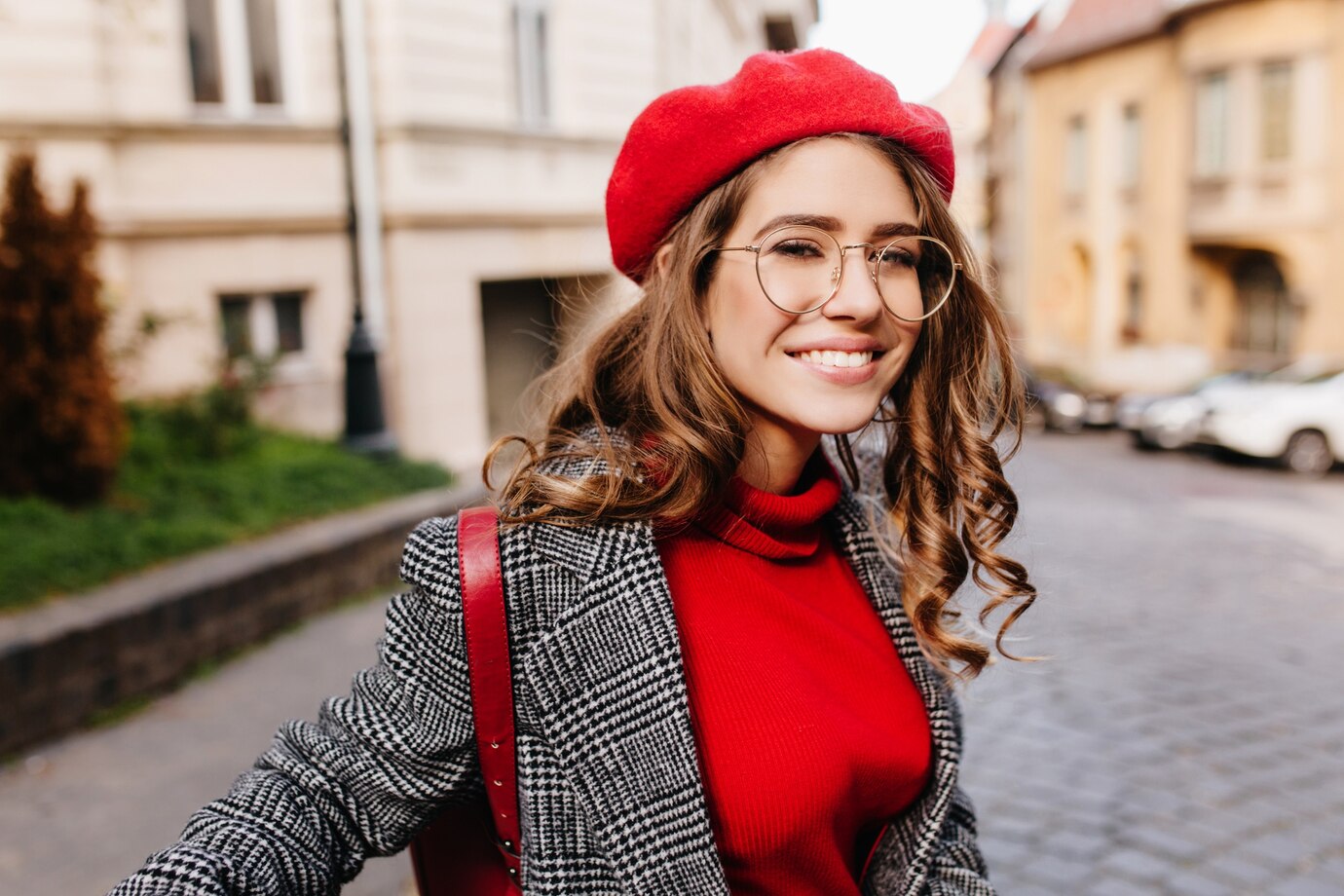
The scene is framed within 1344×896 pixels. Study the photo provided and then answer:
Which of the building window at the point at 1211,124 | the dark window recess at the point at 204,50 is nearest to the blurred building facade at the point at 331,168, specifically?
the dark window recess at the point at 204,50

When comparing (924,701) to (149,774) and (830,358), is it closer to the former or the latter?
(830,358)

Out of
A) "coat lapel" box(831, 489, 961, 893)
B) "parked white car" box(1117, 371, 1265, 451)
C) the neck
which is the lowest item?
"parked white car" box(1117, 371, 1265, 451)

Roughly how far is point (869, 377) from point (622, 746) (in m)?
0.72

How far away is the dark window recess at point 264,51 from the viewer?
11766 mm

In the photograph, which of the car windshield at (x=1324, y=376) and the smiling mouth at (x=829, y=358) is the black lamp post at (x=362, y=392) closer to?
the smiling mouth at (x=829, y=358)

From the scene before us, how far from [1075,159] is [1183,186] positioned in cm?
568

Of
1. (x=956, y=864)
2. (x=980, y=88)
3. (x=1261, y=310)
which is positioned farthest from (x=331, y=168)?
(x=980, y=88)

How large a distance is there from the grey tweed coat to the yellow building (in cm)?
2509

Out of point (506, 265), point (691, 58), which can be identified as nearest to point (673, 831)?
point (506, 265)

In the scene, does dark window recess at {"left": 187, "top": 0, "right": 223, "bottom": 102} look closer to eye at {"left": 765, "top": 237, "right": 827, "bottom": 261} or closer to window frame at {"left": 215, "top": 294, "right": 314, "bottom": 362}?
window frame at {"left": 215, "top": 294, "right": 314, "bottom": 362}

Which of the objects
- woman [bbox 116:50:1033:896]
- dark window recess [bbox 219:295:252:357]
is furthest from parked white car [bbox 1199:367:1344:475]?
woman [bbox 116:50:1033:896]

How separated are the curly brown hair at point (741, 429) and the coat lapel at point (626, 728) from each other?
0.15 metres

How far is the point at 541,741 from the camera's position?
1573 millimetres

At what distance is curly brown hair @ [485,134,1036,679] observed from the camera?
1.76 meters
